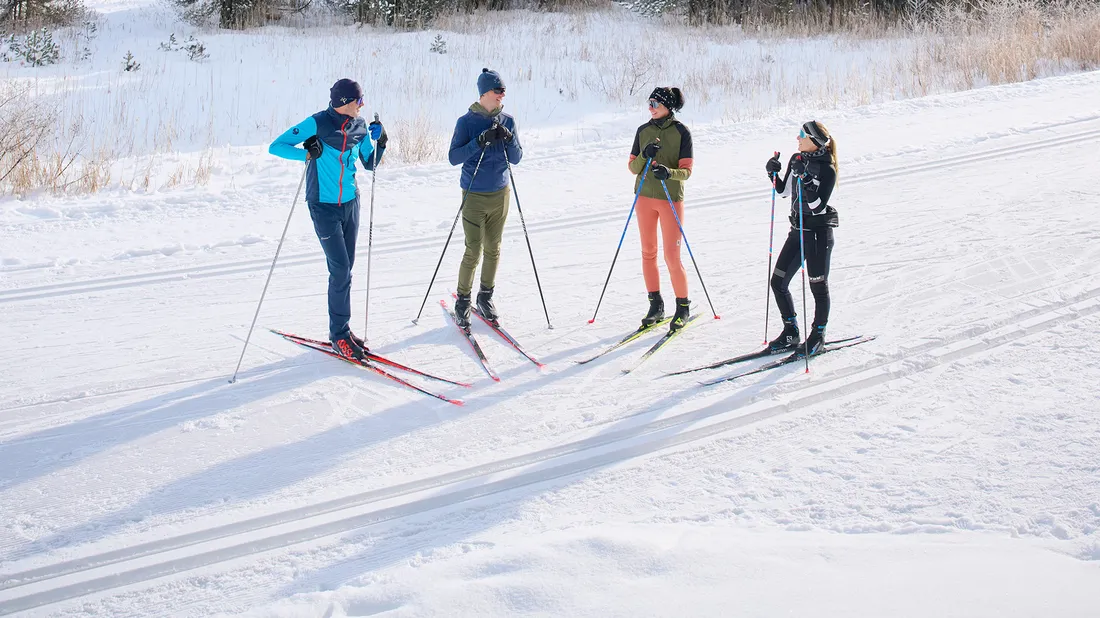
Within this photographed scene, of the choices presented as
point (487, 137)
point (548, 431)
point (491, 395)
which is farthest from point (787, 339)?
Result: point (487, 137)

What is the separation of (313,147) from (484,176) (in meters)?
1.24

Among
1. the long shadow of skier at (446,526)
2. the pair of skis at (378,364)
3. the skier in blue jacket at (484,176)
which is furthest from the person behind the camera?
the skier in blue jacket at (484,176)

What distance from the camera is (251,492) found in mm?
4281

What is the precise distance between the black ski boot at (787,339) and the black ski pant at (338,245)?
2.89m

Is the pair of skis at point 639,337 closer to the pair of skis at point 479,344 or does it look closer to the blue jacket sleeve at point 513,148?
the pair of skis at point 479,344

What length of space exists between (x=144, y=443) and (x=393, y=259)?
3145 mm

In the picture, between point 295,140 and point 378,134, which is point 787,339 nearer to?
point 378,134

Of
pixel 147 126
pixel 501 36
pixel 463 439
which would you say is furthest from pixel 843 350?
pixel 501 36

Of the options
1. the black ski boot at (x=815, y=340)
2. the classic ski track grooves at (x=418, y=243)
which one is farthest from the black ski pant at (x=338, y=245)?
the black ski boot at (x=815, y=340)

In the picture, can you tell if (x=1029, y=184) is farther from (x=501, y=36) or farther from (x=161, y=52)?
(x=161, y=52)

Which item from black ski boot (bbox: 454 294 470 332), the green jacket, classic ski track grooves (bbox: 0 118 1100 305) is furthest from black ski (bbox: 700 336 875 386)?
classic ski track grooves (bbox: 0 118 1100 305)

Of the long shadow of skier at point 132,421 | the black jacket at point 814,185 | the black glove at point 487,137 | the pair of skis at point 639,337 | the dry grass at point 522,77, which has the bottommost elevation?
the long shadow of skier at point 132,421

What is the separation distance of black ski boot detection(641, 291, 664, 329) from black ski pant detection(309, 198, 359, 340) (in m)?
2.15

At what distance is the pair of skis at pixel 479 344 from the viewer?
570 centimetres
